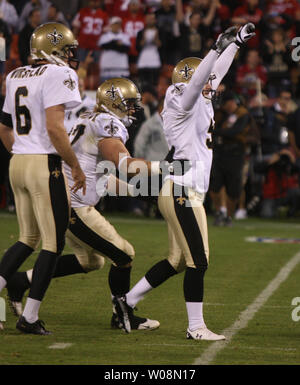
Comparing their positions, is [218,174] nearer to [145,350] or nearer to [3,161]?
[3,161]

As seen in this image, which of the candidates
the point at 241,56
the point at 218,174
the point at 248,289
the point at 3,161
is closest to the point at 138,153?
the point at 218,174

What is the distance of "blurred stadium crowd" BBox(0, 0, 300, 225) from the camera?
1315cm

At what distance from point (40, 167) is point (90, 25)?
35.9ft

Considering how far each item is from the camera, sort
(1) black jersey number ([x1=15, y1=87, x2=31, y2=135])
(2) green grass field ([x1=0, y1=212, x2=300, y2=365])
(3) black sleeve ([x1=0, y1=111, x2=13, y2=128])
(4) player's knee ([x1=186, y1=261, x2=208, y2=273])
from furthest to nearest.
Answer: (3) black sleeve ([x1=0, y1=111, x2=13, y2=128]) < (4) player's knee ([x1=186, y1=261, x2=208, y2=273]) < (1) black jersey number ([x1=15, y1=87, x2=31, y2=135]) < (2) green grass field ([x1=0, y1=212, x2=300, y2=365])

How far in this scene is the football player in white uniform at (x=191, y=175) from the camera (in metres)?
5.50

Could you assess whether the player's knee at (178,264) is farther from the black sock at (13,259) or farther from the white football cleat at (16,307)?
the white football cleat at (16,307)

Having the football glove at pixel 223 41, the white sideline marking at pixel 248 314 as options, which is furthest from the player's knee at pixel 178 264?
the football glove at pixel 223 41

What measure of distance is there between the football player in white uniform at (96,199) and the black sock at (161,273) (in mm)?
165

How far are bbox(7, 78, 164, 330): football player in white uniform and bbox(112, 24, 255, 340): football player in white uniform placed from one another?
33 centimetres

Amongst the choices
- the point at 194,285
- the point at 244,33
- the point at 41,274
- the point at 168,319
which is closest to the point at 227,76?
the point at 168,319

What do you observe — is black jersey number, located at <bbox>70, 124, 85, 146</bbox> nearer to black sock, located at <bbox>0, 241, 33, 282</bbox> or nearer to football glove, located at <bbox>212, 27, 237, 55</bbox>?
black sock, located at <bbox>0, 241, 33, 282</bbox>

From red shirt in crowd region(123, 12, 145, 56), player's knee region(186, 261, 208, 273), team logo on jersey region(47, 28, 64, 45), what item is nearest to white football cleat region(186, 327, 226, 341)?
player's knee region(186, 261, 208, 273)
